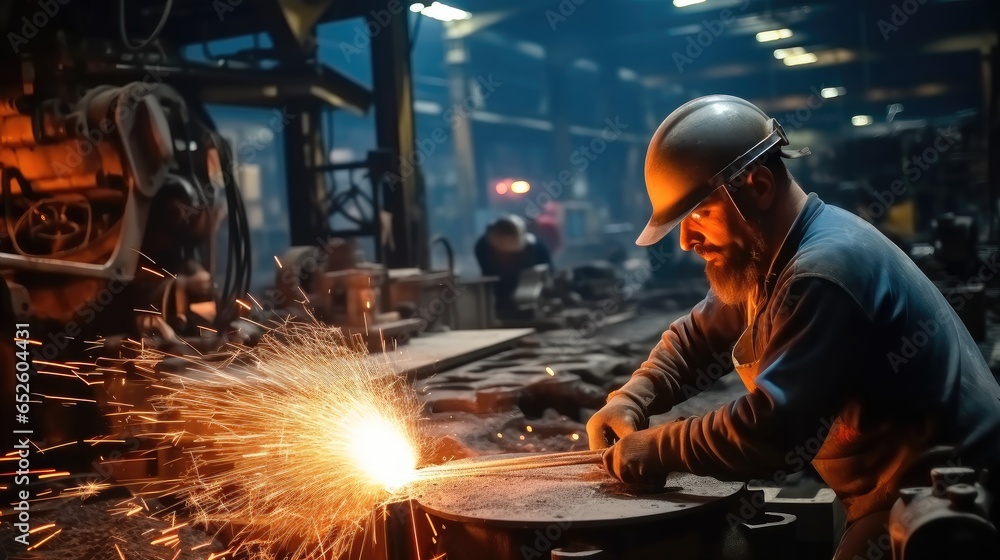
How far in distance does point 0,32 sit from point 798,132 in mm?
19703

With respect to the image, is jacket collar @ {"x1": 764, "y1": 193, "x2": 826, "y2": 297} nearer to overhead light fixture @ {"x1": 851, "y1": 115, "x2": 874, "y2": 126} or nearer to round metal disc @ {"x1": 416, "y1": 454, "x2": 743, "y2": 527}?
round metal disc @ {"x1": 416, "y1": 454, "x2": 743, "y2": 527}

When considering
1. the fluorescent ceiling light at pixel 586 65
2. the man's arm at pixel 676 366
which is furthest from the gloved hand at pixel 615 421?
the fluorescent ceiling light at pixel 586 65

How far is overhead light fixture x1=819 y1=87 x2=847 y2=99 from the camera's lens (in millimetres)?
20375

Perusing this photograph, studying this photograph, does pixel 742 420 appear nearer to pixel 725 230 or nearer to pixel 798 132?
pixel 725 230

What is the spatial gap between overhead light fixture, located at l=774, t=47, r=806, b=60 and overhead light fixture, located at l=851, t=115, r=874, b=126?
3709mm

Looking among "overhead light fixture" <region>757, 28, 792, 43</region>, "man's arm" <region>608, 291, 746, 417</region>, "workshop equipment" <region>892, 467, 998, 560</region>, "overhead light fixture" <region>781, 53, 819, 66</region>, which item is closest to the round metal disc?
"man's arm" <region>608, 291, 746, 417</region>

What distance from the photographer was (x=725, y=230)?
229cm

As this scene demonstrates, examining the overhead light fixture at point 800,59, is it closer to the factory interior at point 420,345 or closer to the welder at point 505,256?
the factory interior at point 420,345

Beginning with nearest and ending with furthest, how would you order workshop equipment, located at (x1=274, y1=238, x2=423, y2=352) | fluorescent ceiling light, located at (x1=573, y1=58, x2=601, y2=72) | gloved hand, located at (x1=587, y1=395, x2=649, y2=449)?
1. gloved hand, located at (x1=587, y1=395, x2=649, y2=449)
2. workshop equipment, located at (x1=274, y1=238, x2=423, y2=352)
3. fluorescent ceiling light, located at (x1=573, y1=58, x2=601, y2=72)

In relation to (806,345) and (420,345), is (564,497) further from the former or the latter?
(420,345)

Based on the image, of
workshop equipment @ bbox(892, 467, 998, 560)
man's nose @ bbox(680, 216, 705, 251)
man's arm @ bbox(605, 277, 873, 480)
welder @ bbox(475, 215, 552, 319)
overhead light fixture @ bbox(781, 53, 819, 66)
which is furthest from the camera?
overhead light fixture @ bbox(781, 53, 819, 66)

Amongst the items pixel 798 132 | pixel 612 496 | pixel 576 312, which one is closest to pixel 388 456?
pixel 612 496

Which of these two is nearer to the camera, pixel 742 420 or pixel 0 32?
pixel 742 420

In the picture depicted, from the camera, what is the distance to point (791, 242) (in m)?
2.21
